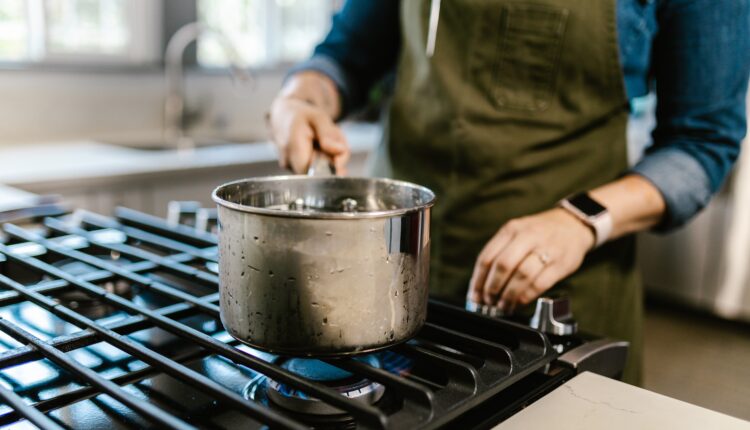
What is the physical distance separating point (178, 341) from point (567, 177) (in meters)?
0.62

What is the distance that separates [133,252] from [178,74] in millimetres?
2104

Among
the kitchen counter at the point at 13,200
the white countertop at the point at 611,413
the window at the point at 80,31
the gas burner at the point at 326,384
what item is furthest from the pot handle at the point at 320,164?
the window at the point at 80,31

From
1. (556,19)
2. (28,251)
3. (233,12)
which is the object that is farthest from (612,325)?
(233,12)

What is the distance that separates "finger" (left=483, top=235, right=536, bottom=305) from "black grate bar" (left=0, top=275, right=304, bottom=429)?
0.32 m

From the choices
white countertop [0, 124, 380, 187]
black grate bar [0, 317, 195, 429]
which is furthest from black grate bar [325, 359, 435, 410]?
white countertop [0, 124, 380, 187]

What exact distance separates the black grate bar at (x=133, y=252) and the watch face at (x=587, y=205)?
44 centimetres

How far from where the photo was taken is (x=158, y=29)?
2.73 meters

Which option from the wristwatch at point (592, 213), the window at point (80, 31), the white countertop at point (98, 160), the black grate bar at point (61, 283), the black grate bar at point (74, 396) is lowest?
the white countertop at point (98, 160)

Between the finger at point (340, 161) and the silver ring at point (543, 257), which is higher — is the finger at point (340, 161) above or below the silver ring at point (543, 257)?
above

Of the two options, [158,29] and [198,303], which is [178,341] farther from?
[158,29]

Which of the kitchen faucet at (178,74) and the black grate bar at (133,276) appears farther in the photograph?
the kitchen faucet at (178,74)

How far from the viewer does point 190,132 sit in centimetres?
282

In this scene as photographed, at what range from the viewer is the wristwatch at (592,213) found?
2.66 feet

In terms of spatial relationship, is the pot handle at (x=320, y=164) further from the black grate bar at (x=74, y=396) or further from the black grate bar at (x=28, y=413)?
the black grate bar at (x=28, y=413)
